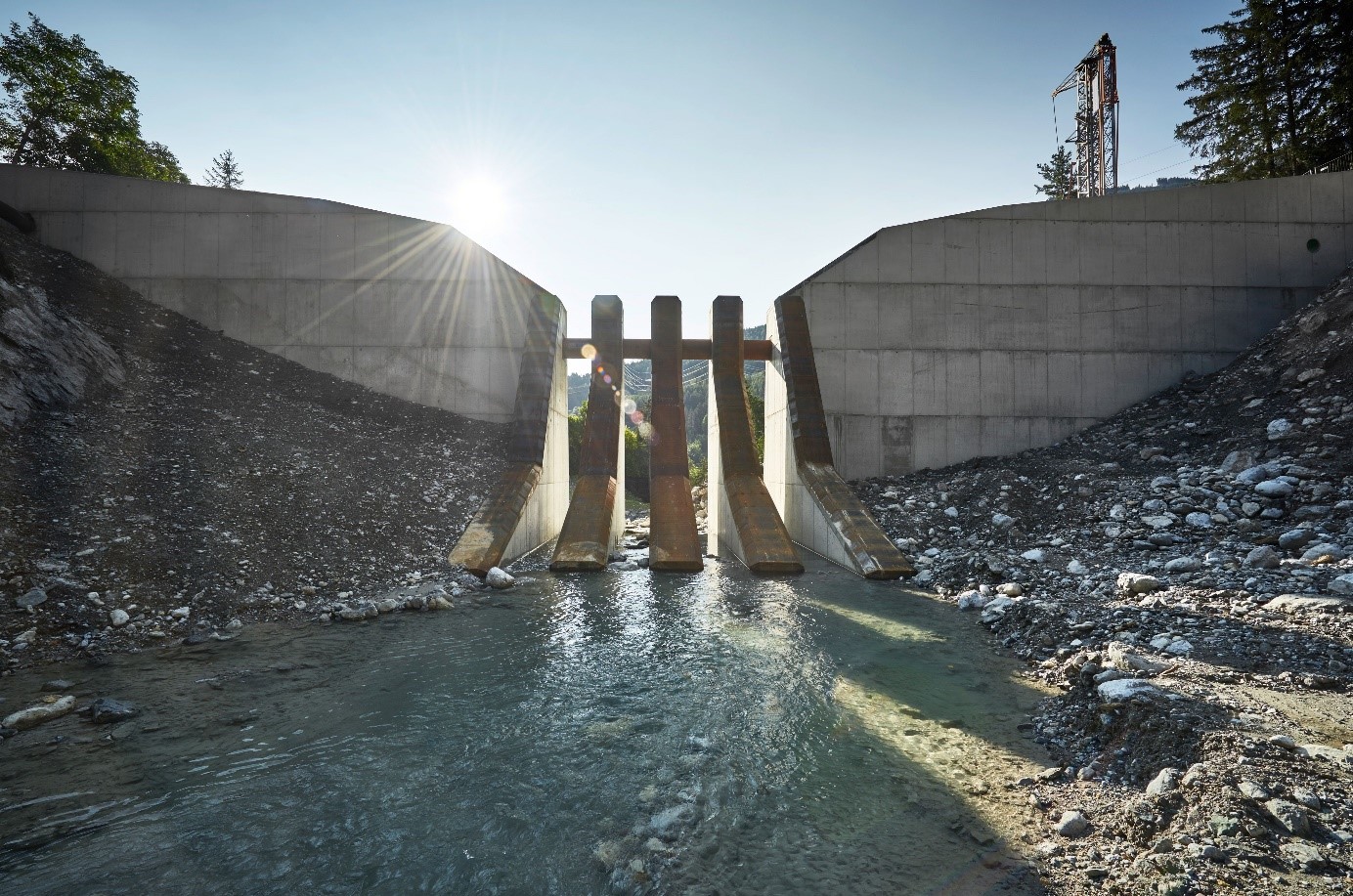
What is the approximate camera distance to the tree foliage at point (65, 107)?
22172 mm

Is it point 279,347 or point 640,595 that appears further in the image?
point 279,347

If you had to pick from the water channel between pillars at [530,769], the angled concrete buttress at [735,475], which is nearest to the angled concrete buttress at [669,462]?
the angled concrete buttress at [735,475]

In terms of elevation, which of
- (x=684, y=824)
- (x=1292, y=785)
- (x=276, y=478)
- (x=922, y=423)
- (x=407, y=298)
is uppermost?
(x=407, y=298)

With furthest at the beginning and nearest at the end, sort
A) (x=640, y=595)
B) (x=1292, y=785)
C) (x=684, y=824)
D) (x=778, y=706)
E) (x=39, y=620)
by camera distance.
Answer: (x=640, y=595) → (x=39, y=620) → (x=778, y=706) → (x=684, y=824) → (x=1292, y=785)

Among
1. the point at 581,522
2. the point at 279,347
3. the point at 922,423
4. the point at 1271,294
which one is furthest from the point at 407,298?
the point at 1271,294

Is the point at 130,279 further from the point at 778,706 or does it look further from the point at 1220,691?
the point at 1220,691

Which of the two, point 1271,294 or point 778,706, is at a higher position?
point 1271,294

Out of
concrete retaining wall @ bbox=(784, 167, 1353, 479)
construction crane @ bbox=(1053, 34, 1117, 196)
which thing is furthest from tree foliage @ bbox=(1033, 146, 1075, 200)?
concrete retaining wall @ bbox=(784, 167, 1353, 479)

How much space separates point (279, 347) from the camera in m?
13.9

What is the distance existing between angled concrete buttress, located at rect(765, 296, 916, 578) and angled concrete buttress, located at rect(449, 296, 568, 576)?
5.32 m

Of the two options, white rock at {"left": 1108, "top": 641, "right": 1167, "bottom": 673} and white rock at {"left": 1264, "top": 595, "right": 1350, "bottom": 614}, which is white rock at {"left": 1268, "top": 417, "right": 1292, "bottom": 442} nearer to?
white rock at {"left": 1264, "top": 595, "right": 1350, "bottom": 614}

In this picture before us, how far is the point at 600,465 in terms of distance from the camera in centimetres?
1295

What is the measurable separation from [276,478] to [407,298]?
656 centimetres

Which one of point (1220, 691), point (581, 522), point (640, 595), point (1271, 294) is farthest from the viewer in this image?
point (1271, 294)
